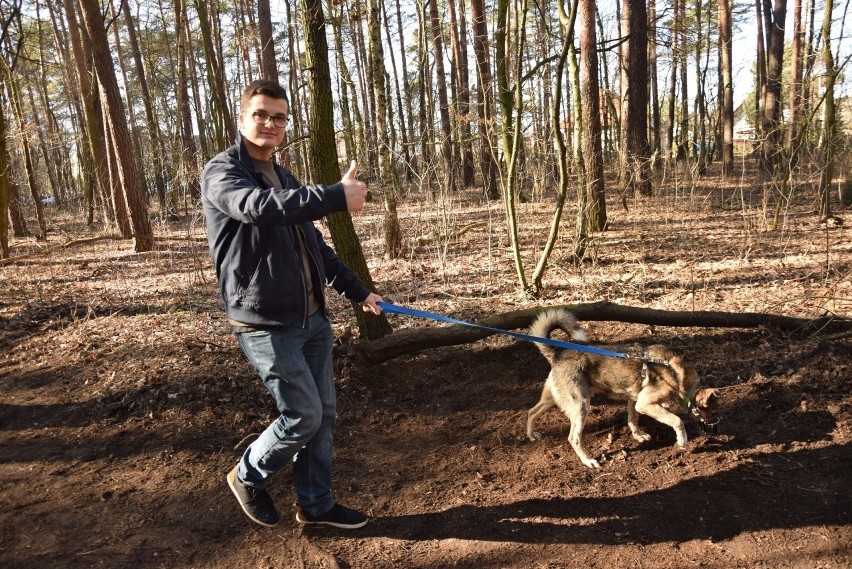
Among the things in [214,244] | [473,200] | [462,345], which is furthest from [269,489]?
[473,200]

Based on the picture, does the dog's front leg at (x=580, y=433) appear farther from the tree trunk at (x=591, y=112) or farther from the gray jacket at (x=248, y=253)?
the tree trunk at (x=591, y=112)

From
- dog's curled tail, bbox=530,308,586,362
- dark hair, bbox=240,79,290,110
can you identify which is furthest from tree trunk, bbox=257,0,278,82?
dark hair, bbox=240,79,290,110

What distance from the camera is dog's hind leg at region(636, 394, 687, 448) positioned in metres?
4.02

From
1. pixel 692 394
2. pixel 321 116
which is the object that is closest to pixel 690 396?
pixel 692 394

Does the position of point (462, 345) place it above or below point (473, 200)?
below

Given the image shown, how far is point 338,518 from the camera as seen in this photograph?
3393mm

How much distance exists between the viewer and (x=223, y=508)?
3680 mm

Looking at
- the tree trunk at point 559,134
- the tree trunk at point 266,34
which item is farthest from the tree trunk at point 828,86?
the tree trunk at point 266,34

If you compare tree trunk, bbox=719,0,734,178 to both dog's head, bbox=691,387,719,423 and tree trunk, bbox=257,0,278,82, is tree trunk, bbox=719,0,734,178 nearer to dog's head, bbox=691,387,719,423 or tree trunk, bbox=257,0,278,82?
tree trunk, bbox=257,0,278,82

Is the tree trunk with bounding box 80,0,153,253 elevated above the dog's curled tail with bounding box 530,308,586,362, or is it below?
above

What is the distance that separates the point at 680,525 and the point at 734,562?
34 cm

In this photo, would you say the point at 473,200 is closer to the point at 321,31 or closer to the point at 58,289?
the point at 58,289

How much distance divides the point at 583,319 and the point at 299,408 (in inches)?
136

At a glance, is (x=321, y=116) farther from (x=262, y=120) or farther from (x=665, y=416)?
(x=665, y=416)
